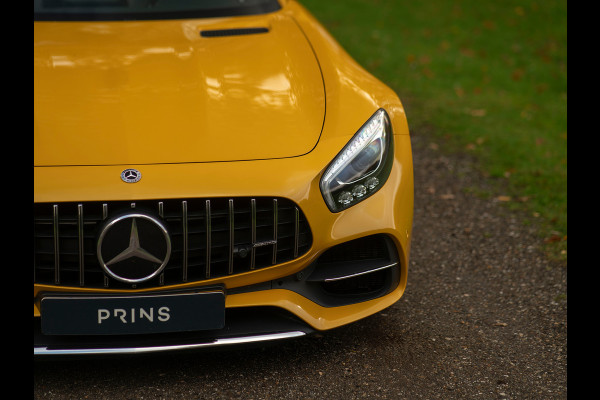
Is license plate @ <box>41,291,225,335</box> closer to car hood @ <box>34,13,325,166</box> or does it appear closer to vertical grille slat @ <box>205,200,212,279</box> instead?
vertical grille slat @ <box>205,200,212,279</box>

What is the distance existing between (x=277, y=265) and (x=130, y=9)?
1.70 metres

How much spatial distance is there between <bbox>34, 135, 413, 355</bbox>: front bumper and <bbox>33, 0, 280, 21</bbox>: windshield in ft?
4.23

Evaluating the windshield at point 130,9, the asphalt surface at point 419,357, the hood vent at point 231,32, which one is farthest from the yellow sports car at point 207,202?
the windshield at point 130,9

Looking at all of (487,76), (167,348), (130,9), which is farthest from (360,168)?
(487,76)

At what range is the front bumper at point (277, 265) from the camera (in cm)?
277

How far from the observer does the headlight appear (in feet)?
9.65

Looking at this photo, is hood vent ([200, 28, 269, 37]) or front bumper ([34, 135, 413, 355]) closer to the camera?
front bumper ([34, 135, 413, 355])

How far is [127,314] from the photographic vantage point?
9.09 feet

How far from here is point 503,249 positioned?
4.38m

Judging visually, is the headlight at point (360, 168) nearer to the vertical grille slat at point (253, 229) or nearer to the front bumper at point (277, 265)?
the front bumper at point (277, 265)

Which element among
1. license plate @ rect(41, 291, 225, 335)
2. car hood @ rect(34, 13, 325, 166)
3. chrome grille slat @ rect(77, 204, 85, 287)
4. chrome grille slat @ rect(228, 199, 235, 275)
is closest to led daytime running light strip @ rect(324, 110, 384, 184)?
car hood @ rect(34, 13, 325, 166)

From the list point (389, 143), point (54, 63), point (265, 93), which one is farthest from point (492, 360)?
point (54, 63)

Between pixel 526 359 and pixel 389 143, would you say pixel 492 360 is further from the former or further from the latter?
pixel 389 143

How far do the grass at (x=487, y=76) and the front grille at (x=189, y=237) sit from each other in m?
2.00
